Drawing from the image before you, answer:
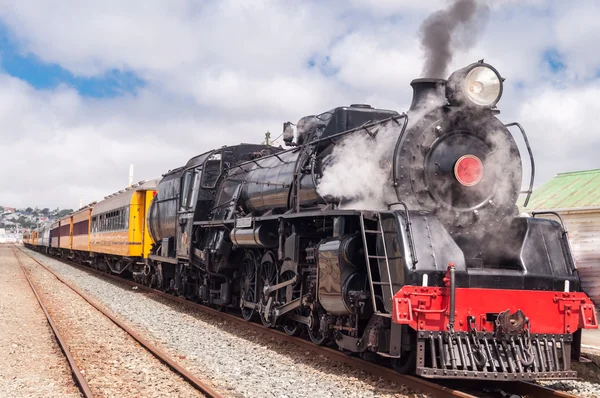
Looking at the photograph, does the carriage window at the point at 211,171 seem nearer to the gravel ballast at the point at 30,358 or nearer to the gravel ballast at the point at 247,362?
the gravel ballast at the point at 247,362

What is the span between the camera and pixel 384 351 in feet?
23.7

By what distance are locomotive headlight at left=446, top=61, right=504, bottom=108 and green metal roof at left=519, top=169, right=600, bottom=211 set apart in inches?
320

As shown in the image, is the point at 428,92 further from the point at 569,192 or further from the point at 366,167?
the point at 569,192

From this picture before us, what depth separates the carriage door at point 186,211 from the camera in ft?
44.8

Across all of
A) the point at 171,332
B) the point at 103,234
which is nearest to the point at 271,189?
the point at 171,332

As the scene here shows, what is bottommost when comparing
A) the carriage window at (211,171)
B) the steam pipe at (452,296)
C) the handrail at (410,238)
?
the steam pipe at (452,296)

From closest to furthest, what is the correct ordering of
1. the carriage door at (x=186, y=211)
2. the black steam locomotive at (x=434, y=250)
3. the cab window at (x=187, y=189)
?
1. the black steam locomotive at (x=434, y=250)
2. the carriage door at (x=186, y=211)
3. the cab window at (x=187, y=189)

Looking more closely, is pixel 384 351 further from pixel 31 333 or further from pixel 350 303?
pixel 31 333

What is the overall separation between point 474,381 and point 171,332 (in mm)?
5662

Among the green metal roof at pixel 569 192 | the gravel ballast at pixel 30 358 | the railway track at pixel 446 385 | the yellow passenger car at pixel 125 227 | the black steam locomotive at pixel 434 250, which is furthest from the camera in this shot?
the yellow passenger car at pixel 125 227

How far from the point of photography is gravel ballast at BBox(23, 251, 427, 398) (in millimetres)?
6906

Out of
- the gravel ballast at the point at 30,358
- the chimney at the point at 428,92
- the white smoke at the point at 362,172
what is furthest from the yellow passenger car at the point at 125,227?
the chimney at the point at 428,92

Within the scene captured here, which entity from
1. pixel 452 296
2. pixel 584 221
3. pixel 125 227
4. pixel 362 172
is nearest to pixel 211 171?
pixel 362 172

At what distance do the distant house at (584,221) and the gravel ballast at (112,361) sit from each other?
9885 millimetres
